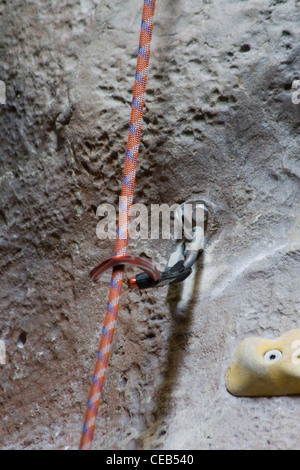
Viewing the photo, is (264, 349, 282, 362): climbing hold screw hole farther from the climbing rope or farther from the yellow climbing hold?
the climbing rope

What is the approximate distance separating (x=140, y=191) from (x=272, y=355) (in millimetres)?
396

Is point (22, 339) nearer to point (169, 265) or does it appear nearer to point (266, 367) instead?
point (169, 265)

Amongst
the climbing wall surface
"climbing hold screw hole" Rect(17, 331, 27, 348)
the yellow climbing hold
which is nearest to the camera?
the yellow climbing hold

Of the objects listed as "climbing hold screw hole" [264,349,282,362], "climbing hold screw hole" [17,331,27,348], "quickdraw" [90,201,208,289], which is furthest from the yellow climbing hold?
"climbing hold screw hole" [17,331,27,348]

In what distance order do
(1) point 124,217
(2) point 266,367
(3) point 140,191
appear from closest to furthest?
(2) point 266,367
(1) point 124,217
(3) point 140,191

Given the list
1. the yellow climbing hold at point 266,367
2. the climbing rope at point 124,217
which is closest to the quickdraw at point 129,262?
the climbing rope at point 124,217

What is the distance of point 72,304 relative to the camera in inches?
37.7

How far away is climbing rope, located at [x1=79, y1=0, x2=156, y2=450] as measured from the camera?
0.73 m

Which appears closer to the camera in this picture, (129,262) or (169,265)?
(129,262)

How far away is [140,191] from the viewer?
0.97 metres

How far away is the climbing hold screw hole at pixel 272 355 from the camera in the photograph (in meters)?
0.74

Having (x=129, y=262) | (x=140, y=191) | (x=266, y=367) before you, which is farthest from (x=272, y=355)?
(x=140, y=191)

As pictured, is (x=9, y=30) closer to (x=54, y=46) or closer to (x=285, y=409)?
(x=54, y=46)
